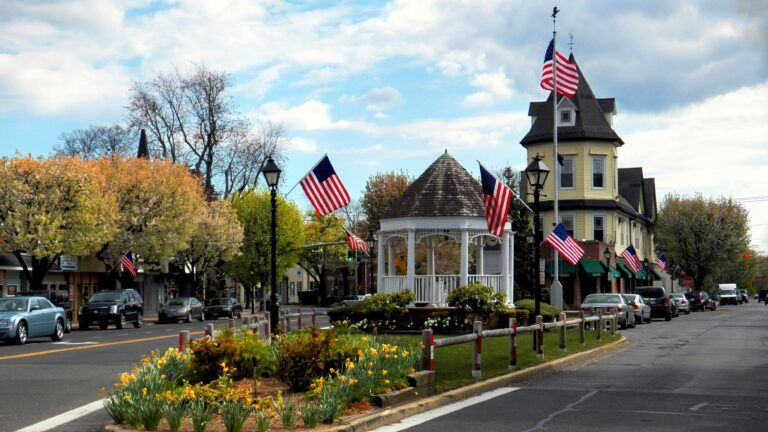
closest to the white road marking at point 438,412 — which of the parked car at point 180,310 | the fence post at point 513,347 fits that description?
the fence post at point 513,347

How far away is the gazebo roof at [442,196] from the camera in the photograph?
31.9m

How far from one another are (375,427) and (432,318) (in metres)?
18.1

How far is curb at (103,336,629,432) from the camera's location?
11.8m

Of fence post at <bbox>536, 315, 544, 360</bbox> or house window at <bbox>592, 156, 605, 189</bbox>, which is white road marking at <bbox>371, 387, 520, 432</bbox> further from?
house window at <bbox>592, 156, 605, 189</bbox>

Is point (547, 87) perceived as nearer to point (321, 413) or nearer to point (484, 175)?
point (484, 175)

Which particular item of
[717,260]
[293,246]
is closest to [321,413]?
[293,246]

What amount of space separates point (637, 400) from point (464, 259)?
55.1 feet

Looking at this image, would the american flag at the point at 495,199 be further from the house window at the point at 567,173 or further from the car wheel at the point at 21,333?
the house window at the point at 567,173

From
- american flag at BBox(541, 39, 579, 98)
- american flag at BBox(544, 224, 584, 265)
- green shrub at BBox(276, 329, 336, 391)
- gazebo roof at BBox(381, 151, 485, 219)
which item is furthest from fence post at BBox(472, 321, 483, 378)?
american flag at BBox(541, 39, 579, 98)

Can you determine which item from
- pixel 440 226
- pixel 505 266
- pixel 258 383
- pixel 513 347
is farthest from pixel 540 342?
pixel 505 266

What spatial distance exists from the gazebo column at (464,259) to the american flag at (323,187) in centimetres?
487

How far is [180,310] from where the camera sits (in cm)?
5384

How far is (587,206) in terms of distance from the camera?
61.9 metres

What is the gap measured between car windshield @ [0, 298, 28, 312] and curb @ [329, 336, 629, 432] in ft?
61.0
